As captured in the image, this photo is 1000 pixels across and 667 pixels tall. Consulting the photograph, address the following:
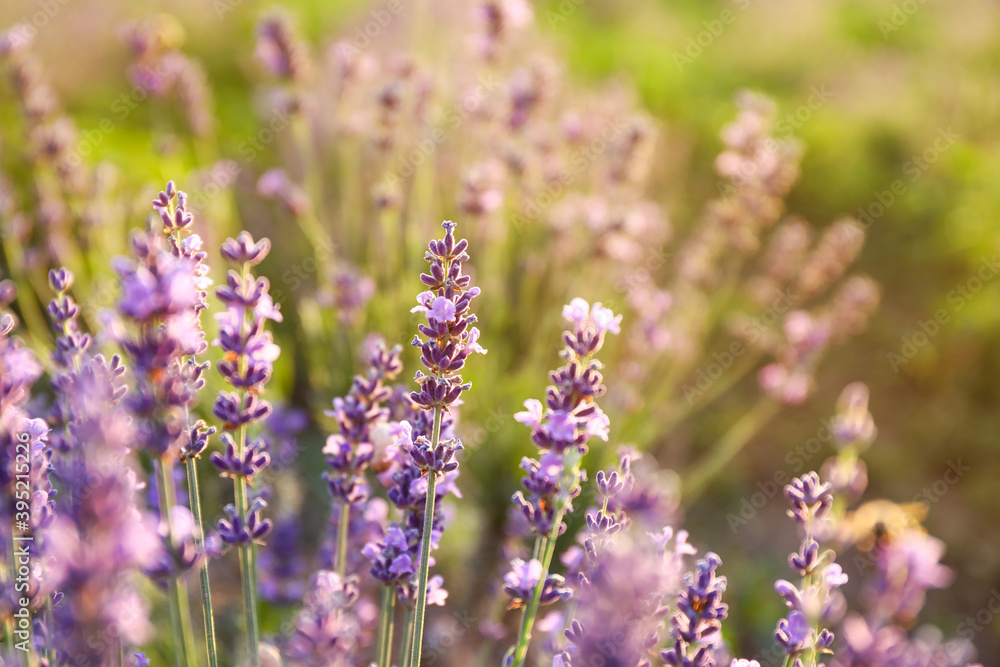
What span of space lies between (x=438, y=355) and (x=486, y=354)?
159 cm

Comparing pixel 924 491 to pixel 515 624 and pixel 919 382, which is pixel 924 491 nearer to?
pixel 919 382

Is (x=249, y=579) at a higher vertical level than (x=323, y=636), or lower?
higher

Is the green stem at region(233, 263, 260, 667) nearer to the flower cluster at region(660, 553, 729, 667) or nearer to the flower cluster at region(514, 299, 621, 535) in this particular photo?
the flower cluster at region(514, 299, 621, 535)

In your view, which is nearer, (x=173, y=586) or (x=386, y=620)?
(x=173, y=586)

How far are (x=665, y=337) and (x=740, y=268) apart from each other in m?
2.37

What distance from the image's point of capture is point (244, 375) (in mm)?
1306

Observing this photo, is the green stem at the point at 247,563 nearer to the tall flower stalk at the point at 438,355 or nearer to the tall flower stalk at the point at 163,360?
the tall flower stalk at the point at 163,360

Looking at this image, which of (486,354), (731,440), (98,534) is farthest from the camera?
(731,440)

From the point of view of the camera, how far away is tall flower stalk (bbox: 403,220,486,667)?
122cm

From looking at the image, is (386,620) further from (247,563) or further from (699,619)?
(699,619)

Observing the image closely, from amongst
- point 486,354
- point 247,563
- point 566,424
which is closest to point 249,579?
point 247,563

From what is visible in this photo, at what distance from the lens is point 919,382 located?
4.50 m

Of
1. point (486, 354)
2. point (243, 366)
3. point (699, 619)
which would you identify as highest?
point (486, 354)

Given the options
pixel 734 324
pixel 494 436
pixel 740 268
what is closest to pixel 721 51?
pixel 740 268
